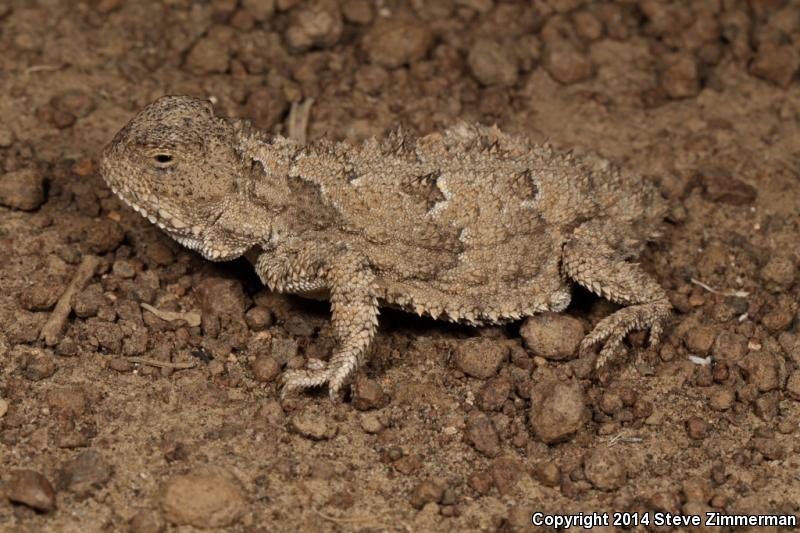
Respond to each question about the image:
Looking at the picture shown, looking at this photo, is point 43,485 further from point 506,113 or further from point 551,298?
point 506,113

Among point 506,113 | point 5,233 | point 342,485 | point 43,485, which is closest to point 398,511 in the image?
point 342,485

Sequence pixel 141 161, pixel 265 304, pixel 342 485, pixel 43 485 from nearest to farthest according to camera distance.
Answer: pixel 43 485
pixel 342 485
pixel 141 161
pixel 265 304

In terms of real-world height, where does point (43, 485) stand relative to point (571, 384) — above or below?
below

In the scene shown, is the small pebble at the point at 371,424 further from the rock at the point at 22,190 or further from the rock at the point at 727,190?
the rock at the point at 727,190

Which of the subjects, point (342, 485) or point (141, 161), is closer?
point (342, 485)

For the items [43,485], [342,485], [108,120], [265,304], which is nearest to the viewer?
[43,485]

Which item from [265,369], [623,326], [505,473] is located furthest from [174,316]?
[623,326]

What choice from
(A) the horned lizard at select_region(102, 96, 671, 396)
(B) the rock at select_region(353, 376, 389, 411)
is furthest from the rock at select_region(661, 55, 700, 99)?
(B) the rock at select_region(353, 376, 389, 411)
